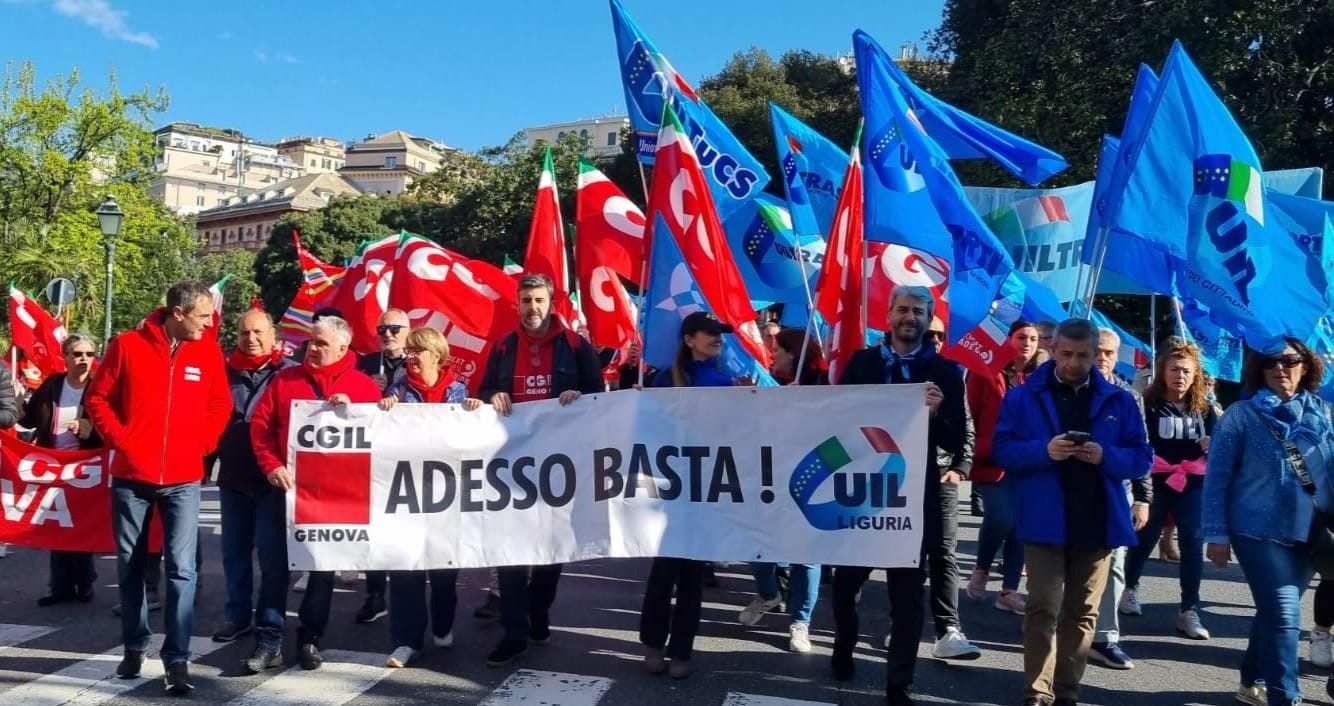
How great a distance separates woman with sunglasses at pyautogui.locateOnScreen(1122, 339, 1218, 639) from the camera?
6.51 meters

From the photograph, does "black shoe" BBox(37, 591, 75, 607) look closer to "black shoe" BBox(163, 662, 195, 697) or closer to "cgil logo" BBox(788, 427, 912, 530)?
"black shoe" BBox(163, 662, 195, 697)

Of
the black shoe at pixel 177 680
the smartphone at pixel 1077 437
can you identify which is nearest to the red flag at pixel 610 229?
the black shoe at pixel 177 680

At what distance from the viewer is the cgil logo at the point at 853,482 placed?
208 inches

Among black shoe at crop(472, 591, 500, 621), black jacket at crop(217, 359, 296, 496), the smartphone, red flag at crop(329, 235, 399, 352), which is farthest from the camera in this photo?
red flag at crop(329, 235, 399, 352)

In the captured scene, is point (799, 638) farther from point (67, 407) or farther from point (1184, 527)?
point (67, 407)

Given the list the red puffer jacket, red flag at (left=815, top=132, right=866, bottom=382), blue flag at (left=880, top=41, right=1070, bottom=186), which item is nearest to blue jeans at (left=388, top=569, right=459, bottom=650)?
the red puffer jacket

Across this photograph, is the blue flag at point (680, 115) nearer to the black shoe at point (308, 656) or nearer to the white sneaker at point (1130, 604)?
the white sneaker at point (1130, 604)

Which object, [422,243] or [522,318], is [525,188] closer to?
[422,243]

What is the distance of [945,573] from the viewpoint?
19.1ft

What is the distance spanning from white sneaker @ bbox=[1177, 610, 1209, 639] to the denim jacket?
193 centimetres

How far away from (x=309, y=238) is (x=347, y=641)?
50.3 m

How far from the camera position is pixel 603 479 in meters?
5.64

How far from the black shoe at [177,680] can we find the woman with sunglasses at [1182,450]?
524cm

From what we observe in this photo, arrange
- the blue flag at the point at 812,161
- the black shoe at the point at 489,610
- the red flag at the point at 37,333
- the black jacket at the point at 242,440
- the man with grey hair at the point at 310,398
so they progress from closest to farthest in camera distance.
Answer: the man with grey hair at the point at 310,398 → the black jacket at the point at 242,440 → the black shoe at the point at 489,610 → the red flag at the point at 37,333 → the blue flag at the point at 812,161
